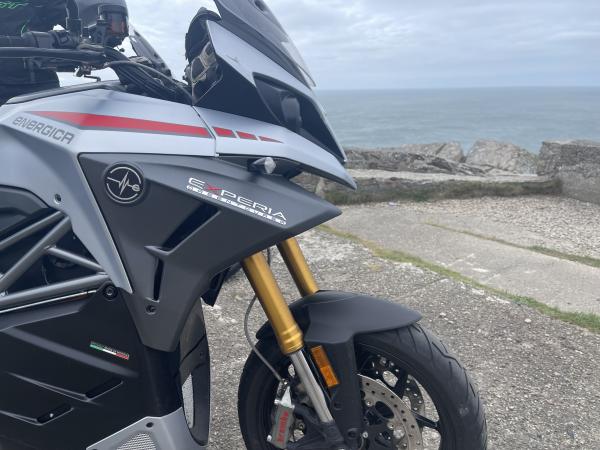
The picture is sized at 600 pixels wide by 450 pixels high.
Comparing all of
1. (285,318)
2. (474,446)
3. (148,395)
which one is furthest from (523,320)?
(148,395)

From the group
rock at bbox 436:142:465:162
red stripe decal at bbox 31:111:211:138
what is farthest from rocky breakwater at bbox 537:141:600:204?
red stripe decal at bbox 31:111:211:138

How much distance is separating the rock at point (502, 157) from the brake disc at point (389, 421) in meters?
9.37

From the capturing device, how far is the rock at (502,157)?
10.9 metres

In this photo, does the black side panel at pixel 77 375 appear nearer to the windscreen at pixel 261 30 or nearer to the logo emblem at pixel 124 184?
the logo emblem at pixel 124 184

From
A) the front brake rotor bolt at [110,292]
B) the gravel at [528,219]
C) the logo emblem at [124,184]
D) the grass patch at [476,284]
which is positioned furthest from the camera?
the gravel at [528,219]

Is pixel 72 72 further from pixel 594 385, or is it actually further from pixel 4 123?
pixel 594 385

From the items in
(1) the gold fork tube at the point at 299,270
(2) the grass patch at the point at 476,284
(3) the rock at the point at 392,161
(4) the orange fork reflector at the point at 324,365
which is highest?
(1) the gold fork tube at the point at 299,270

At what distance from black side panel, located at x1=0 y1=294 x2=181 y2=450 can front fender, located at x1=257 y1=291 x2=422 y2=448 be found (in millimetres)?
429

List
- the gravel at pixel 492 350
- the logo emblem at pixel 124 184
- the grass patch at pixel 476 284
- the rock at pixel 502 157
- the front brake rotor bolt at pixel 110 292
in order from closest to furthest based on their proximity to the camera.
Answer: the logo emblem at pixel 124 184, the front brake rotor bolt at pixel 110 292, the gravel at pixel 492 350, the grass patch at pixel 476 284, the rock at pixel 502 157

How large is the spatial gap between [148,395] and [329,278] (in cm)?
252

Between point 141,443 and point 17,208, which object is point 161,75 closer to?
point 17,208

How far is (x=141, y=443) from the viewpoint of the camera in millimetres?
1818

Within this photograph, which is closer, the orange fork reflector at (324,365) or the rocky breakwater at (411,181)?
the orange fork reflector at (324,365)

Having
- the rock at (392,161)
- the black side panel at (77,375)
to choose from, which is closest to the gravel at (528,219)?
the rock at (392,161)
